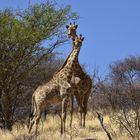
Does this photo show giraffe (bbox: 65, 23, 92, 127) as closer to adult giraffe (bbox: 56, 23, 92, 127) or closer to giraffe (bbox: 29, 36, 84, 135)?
adult giraffe (bbox: 56, 23, 92, 127)

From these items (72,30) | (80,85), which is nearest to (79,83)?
(80,85)

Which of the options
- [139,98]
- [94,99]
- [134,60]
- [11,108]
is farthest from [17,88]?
[134,60]

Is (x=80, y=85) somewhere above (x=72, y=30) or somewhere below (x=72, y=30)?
below

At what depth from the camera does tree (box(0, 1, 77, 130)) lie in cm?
1728

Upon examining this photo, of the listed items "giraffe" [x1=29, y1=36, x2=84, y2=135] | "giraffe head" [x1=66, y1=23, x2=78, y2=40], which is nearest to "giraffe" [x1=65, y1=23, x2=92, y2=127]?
"giraffe head" [x1=66, y1=23, x2=78, y2=40]

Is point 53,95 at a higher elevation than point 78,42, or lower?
lower

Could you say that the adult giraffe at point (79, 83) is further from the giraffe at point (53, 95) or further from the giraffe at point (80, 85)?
the giraffe at point (53, 95)

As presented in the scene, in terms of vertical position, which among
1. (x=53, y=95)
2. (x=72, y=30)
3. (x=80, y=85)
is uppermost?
(x=72, y=30)

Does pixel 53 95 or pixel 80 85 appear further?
pixel 80 85

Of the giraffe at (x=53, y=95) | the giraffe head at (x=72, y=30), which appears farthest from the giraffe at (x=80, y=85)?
the giraffe at (x=53, y=95)

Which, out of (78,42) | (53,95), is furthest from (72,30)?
(53,95)

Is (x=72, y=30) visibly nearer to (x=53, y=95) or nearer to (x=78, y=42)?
(x=78, y=42)

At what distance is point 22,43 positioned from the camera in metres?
17.3

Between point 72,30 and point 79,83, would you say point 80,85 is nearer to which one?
point 79,83
